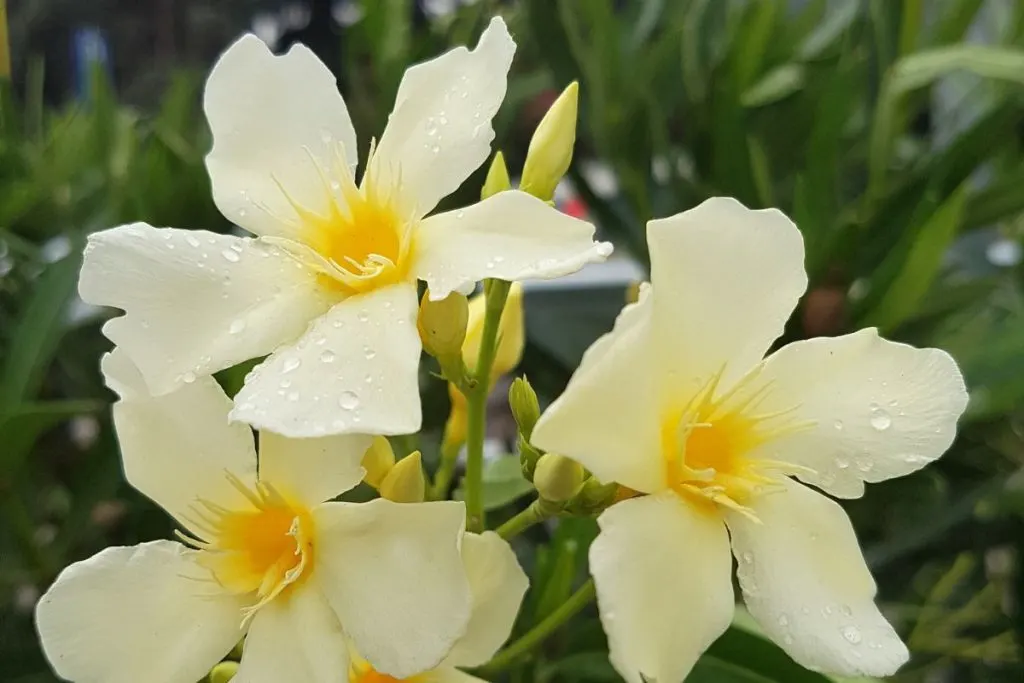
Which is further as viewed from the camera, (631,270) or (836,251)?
(631,270)

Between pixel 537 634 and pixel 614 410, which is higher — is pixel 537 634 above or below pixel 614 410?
below

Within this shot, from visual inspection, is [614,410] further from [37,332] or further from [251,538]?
[37,332]

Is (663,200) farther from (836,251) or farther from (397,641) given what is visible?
(397,641)

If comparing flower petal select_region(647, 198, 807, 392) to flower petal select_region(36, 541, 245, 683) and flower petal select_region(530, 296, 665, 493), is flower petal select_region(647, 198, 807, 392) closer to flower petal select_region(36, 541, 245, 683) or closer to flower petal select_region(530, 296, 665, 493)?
flower petal select_region(530, 296, 665, 493)

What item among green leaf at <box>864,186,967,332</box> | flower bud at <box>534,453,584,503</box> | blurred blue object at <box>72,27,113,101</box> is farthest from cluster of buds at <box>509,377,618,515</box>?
blurred blue object at <box>72,27,113,101</box>

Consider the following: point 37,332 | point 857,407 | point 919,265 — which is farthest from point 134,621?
point 919,265

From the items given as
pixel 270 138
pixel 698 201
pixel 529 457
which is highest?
pixel 270 138

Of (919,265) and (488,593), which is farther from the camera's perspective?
(919,265)

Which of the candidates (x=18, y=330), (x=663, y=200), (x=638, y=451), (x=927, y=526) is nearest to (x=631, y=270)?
(x=663, y=200)

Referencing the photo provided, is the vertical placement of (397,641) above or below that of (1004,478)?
above
